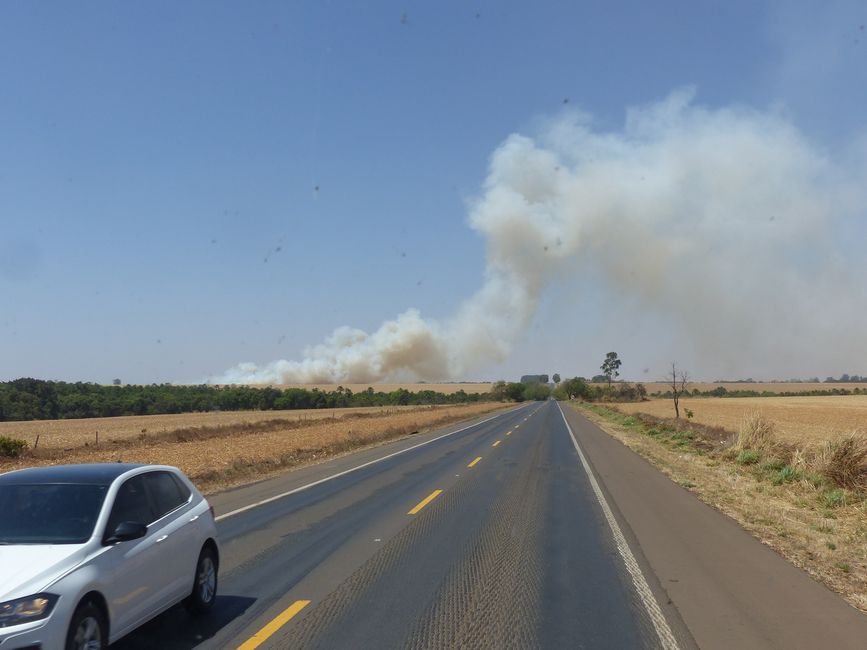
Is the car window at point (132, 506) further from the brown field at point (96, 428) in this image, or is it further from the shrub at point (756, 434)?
the brown field at point (96, 428)

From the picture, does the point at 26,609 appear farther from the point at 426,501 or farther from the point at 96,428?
the point at 96,428

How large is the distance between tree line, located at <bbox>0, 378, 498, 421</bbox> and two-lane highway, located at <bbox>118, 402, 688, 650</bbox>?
76.1 m

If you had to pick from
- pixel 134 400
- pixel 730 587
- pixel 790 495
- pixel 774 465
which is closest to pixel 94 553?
pixel 730 587

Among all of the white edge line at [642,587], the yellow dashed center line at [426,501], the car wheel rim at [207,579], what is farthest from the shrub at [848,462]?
the car wheel rim at [207,579]

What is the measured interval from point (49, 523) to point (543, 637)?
161 inches

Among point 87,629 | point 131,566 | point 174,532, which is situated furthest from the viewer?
point 174,532

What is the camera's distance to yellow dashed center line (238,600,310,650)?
225 inches

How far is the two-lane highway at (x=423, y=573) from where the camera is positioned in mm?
6031

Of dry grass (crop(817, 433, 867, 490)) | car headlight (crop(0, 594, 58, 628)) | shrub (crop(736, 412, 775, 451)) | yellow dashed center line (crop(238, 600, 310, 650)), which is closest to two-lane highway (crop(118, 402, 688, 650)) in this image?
yellow dashed center line (crop(238, 600, 310, 650))

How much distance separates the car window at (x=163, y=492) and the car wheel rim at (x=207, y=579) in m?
0.66

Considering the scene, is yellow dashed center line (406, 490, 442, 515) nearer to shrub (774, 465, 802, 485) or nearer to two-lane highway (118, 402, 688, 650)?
two-lane highway (118, 402, 688, 650)

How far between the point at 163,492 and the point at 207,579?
1.05 metres

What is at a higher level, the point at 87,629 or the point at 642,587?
the point at 87,629

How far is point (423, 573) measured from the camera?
817 cm
